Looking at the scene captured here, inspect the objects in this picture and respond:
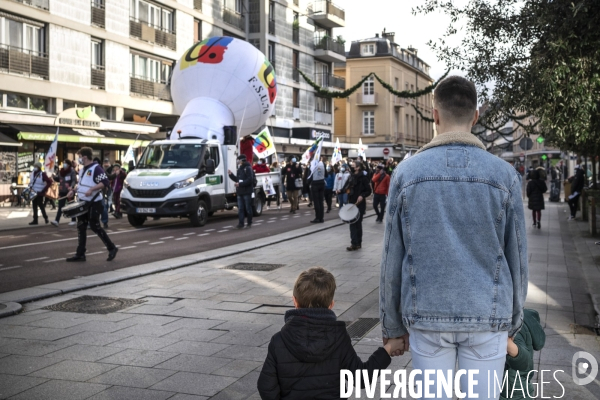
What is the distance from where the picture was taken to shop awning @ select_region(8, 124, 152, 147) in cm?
2572

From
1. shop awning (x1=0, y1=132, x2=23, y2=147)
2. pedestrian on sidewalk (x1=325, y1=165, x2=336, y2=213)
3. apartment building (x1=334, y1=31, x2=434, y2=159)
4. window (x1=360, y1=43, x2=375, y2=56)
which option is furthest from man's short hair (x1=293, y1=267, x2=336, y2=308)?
window (x1=360, y1=43, x2=375, y2=56)

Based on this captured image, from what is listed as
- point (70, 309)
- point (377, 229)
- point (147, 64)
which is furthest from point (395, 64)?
point (70, 309)

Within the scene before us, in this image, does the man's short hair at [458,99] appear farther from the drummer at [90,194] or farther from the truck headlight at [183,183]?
the truck headlight at [183,183]

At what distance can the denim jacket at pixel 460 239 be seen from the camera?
252cm

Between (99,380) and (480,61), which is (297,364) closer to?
(99,380)

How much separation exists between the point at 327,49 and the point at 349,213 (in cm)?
4255

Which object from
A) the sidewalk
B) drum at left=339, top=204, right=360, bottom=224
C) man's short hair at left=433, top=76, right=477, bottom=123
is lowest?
the sidewalk

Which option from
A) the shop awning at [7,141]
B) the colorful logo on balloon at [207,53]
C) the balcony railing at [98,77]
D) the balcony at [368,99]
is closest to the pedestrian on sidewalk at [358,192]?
the colorful logo on balloon at [207,53]

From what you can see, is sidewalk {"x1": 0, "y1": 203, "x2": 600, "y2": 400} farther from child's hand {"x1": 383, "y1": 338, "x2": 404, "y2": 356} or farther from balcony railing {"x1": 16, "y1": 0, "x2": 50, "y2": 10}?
balcony railing {"x1": 16, "y1": 0, "x2": 50, "y2": 10}

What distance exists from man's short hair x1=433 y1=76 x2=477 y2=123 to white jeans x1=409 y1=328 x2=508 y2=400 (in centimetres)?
84

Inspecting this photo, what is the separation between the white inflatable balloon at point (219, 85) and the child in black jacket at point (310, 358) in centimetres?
1767

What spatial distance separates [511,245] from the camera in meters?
2.61

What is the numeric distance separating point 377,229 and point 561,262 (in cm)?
668

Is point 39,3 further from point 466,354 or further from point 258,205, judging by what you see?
point 466,354
